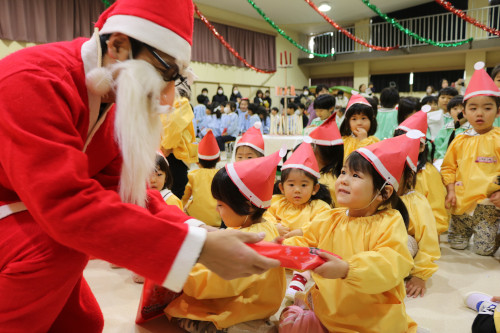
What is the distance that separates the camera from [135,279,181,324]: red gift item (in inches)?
67.9

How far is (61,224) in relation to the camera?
84 centimetres

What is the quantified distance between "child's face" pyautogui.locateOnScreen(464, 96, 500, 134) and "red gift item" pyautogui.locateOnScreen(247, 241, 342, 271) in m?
2.18

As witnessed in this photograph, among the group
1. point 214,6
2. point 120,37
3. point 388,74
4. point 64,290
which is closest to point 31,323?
point 64,290

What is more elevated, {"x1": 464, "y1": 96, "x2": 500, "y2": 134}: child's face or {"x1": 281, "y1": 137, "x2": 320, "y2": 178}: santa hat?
{"x1": 464, "y1": 96, "x2": 500, "y2": 134}: child's face

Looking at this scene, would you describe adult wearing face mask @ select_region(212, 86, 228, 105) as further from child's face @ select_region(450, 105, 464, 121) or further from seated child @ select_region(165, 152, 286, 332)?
seated child @ select_region(165, 152, 286, 332)

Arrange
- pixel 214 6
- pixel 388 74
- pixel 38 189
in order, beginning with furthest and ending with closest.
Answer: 1. pixel 388 74
2. pixel 214 6
3. pixel 38 189

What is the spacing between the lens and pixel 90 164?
50.1 inches

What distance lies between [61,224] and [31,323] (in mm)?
418

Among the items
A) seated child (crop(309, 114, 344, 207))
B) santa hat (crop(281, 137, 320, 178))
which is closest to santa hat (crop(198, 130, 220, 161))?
seated child (crop(309, 114, 344, 207))

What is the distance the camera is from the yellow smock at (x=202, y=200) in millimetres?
3191

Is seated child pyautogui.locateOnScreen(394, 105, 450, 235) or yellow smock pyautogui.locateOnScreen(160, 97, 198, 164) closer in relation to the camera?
seated child pyautogui.locateOnScreen(394, 105, 450, 235)

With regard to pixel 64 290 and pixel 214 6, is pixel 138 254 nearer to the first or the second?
pixel 64 290

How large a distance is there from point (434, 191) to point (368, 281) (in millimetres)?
1750

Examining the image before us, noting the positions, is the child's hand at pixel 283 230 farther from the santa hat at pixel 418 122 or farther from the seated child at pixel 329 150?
the santa hat at pixel 418 122
